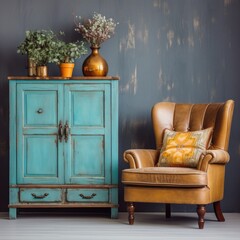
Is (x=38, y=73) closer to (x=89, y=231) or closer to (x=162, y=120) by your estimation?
(x=162, y=120)

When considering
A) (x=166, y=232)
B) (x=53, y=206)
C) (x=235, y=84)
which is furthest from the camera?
(x=235, y=84)

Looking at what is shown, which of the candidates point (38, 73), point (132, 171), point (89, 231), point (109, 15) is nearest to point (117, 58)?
point (109, 15)

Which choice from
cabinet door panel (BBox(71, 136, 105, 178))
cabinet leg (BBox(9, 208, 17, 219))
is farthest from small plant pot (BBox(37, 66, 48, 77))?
cabinet leg (BBox(9, 208, 17, 219))

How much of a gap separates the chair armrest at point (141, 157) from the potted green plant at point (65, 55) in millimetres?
916

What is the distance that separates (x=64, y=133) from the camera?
5770mm

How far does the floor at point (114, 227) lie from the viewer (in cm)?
486

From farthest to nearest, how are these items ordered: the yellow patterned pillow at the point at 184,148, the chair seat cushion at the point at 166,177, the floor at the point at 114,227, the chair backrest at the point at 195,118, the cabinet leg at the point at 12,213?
the cabinet leg at the point at 12,213, the chair backrest at the point at 195,118, the yellow patterned pillow at the point at 184,148, the chair seat cushion at the point at 166,177, the floor at the point at 114,227

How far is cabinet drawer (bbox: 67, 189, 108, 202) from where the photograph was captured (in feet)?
18.9

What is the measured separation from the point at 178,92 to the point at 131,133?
58cm

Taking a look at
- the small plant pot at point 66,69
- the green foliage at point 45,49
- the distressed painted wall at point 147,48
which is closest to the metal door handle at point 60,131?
the small plant pot at point 66,69

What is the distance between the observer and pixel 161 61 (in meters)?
6.24

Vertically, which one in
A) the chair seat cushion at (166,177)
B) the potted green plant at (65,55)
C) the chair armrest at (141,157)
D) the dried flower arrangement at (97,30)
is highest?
the dried flower arrangement at (97,30)

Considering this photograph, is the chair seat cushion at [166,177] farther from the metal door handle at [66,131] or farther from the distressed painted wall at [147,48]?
the distressed painted wall at [147,48]

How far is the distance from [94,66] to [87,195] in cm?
112
